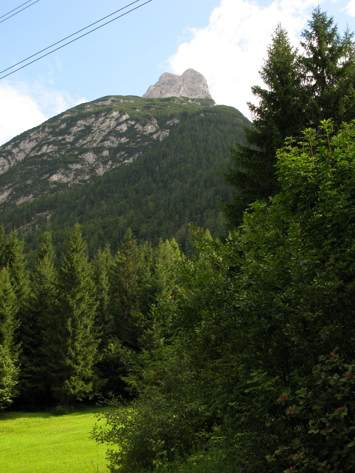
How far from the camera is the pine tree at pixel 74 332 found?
36188 millimetres

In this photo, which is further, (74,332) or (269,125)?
(74,332)

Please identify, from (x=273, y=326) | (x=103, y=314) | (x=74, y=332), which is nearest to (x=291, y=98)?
(x=273, y=326)

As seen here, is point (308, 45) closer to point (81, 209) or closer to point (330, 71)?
point (330, 71)

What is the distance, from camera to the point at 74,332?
37.9m

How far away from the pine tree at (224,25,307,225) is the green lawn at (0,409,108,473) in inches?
407

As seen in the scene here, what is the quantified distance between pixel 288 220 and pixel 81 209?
201m

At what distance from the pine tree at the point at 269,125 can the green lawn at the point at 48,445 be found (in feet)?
34.0

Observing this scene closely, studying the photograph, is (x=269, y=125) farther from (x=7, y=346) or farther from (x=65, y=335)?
(x=7, y=346)

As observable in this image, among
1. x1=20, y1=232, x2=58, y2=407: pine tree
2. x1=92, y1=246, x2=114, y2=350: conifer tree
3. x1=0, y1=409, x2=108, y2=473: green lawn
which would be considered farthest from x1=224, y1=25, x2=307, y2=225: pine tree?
x1=92, y1=246, x2=114, y2=350: conifer tree

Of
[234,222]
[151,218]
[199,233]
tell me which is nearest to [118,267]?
[234,222]

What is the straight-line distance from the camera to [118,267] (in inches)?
2028

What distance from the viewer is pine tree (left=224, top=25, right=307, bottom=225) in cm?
1488

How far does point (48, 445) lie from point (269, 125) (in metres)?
21.3

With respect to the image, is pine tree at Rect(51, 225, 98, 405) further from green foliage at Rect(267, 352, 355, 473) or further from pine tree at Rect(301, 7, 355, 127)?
green foliage at Rect(267, 352, 355, 473)
